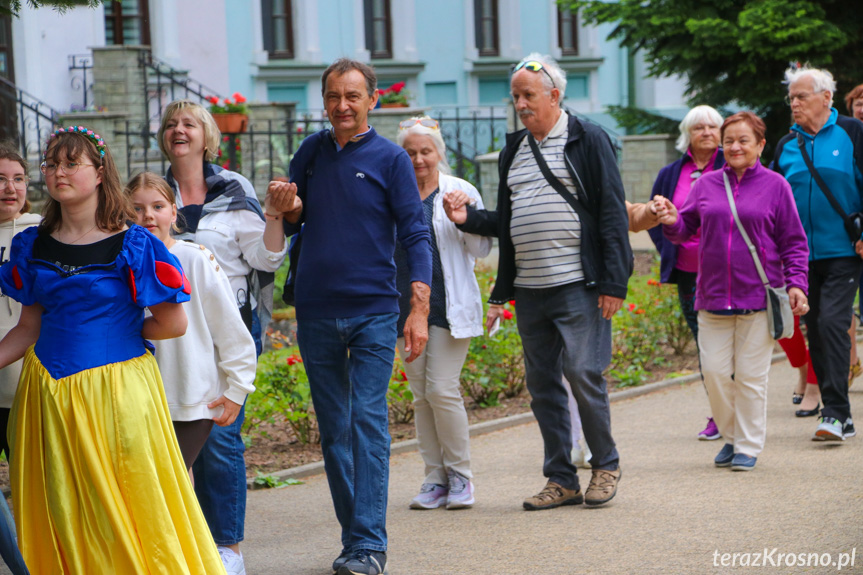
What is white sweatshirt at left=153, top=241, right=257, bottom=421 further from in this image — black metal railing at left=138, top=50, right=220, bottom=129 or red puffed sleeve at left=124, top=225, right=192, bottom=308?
black metal railing at left=138, top=50, right=220, bottom=129

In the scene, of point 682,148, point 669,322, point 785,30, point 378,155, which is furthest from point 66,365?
point 785,30

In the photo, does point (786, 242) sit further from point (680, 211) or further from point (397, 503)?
point (397, 503)

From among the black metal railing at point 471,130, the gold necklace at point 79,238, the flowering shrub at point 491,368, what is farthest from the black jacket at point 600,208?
the black metal railing at point 471,130

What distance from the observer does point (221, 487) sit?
443cm

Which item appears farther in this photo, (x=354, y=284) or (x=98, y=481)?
(x=354, y=284)

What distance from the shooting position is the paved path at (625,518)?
14.9 feet

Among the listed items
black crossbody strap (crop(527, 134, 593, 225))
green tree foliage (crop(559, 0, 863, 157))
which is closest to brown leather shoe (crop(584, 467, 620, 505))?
black crossbody strap (crop(527, 134, 593, 225))

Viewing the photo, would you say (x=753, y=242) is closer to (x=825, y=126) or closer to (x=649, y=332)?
(x=825, y=126)

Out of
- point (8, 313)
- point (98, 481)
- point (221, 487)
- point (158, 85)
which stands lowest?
point (221, 487)

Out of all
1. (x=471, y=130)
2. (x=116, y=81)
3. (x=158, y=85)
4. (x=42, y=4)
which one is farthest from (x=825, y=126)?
(x=471, y=130)

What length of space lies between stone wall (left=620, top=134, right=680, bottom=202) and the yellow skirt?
14573 millimetres

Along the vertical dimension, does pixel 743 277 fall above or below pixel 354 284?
below

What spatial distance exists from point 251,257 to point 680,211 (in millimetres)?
2746

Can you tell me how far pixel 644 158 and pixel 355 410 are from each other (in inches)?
550
